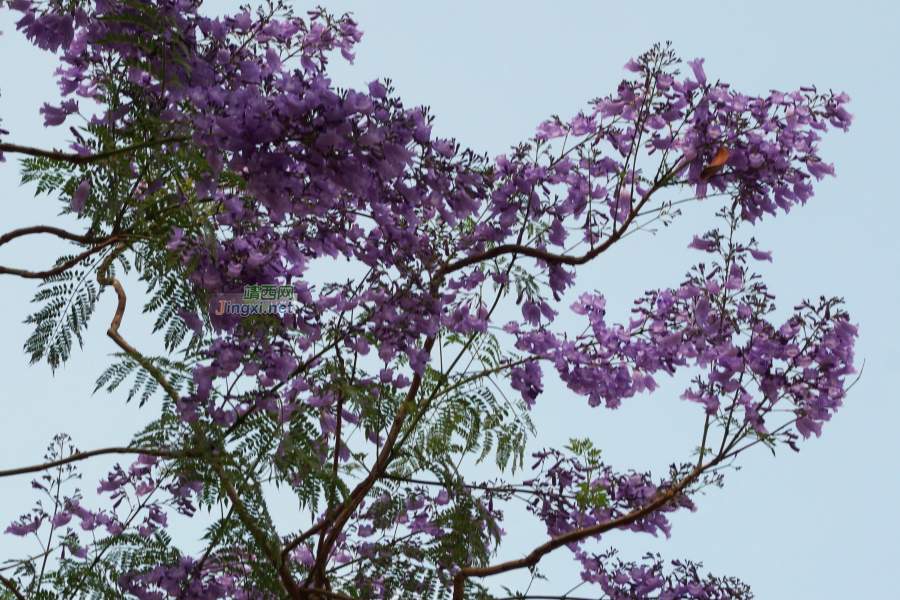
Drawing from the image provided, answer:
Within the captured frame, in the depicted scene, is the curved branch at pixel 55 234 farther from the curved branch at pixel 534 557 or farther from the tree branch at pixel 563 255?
the curved branch at pixel 534 557

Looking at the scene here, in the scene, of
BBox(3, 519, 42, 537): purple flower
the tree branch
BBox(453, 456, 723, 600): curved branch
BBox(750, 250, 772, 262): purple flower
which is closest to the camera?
BBox(453, 456, 723, 600): curved branch

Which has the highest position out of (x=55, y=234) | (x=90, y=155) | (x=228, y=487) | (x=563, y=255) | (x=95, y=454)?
(x=563, y=255)

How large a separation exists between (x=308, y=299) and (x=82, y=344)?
77 cm

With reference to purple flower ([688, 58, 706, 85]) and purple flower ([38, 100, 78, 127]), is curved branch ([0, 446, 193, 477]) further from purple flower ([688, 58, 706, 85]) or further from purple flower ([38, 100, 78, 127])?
purple flower ([688, 58, 706, 85])

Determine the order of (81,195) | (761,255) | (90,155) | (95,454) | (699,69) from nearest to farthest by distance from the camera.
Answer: (90,155) < (81,195) < (95,454) < (699,69) < (761,255)

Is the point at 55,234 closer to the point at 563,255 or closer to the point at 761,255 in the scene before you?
the point at 563,255

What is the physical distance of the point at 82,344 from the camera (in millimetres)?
2863

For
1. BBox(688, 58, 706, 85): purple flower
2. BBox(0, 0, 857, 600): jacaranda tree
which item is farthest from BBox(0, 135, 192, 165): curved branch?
BBox(688, 58, 706, 85): purple flower

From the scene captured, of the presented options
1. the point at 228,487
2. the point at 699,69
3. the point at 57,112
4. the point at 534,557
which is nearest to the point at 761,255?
the point at 699,69

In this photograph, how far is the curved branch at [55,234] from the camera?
2.54 meters

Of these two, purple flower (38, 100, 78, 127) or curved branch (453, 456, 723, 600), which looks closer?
curved branch (453, 456, 723, 600)

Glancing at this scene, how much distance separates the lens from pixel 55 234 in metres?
2.60

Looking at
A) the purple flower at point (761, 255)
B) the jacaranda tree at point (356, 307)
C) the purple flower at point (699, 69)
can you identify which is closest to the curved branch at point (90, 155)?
the jacaranda tree at point (356, 307)

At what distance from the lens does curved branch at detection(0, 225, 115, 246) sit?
2539 mm
